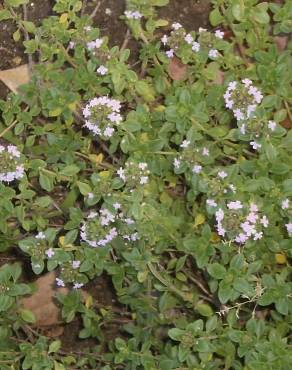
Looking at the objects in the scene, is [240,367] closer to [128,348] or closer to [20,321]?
[128,348]

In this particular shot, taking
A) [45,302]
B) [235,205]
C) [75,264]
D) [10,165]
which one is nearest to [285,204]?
[235,205]

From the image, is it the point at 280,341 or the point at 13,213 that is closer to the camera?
the point at 280,341

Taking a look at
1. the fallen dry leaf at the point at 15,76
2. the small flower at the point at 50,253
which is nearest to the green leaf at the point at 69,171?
the small flower at the point at 50,253

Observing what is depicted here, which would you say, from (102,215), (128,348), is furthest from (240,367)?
(102,215)

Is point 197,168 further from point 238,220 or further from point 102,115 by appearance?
point 102,115

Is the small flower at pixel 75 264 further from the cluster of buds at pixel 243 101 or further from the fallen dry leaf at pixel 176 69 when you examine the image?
the fallen dry leaf at pixel 176 69
